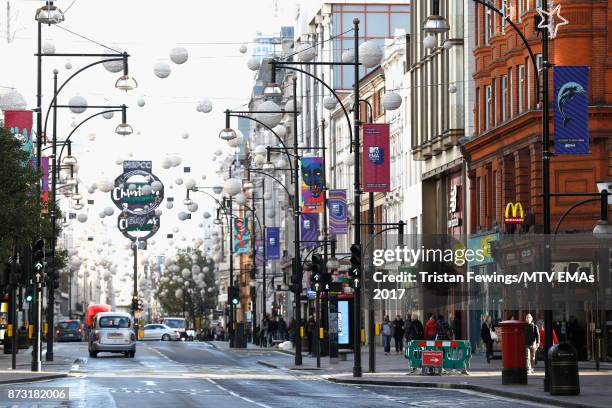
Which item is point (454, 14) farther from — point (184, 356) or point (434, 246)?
point (184, 356)

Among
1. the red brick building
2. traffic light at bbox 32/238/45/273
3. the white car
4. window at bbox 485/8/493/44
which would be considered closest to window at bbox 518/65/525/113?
the red brick building

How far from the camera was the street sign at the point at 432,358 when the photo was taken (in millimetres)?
43469

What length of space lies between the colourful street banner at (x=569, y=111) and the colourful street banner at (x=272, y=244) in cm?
5050

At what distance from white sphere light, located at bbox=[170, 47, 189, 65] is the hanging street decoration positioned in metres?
126

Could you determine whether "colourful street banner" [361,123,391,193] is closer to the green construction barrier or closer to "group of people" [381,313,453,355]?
the green construction barrier

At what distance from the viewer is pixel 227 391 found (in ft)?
117

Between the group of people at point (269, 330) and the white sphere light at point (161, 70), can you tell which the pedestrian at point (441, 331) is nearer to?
the white sphere light at point (161, 70)

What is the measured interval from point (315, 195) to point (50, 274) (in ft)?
46.1

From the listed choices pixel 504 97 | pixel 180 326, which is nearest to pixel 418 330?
pixel 504 97

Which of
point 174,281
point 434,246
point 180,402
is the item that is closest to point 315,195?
point 434,246

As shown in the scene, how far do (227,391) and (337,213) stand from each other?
101 feet

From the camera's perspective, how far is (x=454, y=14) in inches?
2650

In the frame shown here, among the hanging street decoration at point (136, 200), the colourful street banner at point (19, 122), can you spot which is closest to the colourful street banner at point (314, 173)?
the colourful street banner at point (19, 122)

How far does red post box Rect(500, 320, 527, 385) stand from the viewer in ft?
119
